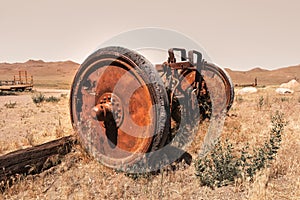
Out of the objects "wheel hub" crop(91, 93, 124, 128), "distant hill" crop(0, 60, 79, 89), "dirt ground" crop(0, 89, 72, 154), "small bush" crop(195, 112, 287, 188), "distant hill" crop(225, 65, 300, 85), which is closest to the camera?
"small bush" crop(195, 112, 287, 188)

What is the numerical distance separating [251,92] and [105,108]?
15519 mm

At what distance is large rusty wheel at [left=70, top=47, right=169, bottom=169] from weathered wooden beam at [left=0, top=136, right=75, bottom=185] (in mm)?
372

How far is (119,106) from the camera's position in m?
4.03

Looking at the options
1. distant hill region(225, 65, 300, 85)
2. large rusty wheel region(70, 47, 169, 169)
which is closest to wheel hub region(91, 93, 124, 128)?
large rusty wheel region(70, 47, 169, 169)

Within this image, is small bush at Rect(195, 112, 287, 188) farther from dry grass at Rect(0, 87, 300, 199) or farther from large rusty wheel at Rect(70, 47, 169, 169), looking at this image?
large rusty wheel at Rect(70, 47, 169, 169)

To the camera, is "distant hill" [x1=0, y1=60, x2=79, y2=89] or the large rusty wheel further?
"distant hill" [x1=0, y1=60, x2=79, y2=89]

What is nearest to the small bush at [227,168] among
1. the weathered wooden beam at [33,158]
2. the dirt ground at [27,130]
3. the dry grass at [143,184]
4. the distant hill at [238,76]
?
the dry grass at [143,184]

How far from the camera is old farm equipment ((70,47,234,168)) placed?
3643mm

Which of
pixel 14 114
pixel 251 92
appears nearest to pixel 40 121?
pixel 14 114

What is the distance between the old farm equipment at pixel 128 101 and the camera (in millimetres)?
3643

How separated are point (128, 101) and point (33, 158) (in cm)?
170

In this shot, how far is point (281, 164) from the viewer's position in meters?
3.94

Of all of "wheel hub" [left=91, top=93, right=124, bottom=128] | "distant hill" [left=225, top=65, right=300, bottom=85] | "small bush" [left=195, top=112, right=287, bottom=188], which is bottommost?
"small bush" [left=195, top=112, right=287, bottom=188]

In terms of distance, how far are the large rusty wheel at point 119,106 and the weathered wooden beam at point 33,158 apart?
0.37 m
